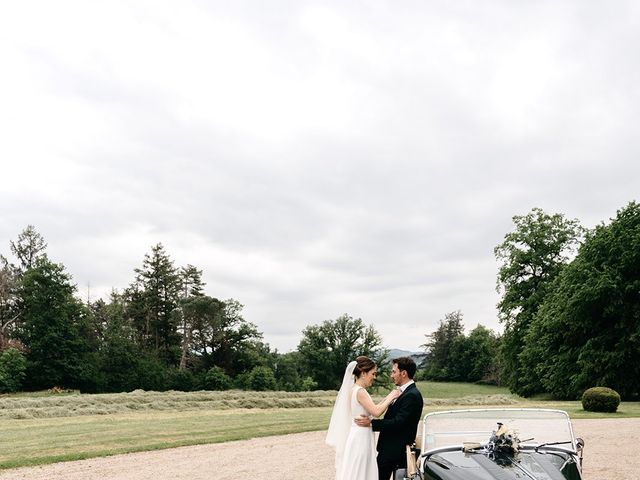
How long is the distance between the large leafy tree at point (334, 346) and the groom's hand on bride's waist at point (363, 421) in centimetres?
5566

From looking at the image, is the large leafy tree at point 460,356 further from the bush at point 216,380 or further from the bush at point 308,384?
the bush at point 216,380

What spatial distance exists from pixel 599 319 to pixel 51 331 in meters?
43.5

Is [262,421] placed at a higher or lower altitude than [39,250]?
lower

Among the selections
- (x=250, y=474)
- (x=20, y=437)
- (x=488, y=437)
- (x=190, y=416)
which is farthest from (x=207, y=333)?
(x=488, y=437)

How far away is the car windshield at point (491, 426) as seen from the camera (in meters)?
6.15

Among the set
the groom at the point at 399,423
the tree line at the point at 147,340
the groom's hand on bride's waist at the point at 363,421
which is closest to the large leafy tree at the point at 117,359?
the tree line at the point at 147,340

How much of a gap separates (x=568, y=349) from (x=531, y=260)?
10726mm

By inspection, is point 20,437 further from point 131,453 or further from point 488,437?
point 488,437

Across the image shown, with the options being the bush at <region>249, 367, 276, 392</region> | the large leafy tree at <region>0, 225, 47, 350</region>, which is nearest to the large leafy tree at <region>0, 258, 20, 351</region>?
the large leafy tree at <region>0, 225, 47, 350</region>

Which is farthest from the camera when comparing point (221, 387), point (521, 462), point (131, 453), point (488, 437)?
point (221, 387)

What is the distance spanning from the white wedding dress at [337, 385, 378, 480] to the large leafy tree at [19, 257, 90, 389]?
49.7 meters

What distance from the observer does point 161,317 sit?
66.6 m

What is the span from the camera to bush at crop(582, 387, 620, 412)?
26.2 metres

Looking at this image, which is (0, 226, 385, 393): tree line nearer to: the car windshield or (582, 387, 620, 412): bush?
(582, 387, 620, 412): bush
